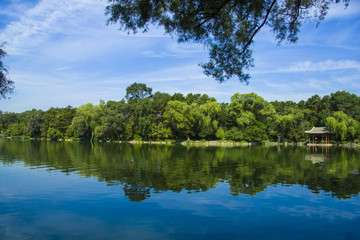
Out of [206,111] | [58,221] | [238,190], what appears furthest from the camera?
[206,111]

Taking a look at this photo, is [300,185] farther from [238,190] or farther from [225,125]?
[225,125]

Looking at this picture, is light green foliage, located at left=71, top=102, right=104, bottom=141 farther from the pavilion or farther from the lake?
the lake

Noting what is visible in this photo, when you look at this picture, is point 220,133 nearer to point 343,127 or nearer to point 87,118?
point 343,127

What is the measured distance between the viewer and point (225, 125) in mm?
60062

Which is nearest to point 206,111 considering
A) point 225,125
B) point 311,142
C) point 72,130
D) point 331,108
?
point 225,125

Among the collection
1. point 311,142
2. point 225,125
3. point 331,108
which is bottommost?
point 311,142

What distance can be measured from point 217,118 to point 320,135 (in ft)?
80.2

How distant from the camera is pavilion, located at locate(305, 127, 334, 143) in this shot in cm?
5572

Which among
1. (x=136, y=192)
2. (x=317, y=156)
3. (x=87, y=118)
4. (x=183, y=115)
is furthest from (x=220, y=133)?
(x=136, y=192)

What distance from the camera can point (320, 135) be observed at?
5809 cm

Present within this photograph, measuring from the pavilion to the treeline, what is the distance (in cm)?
192

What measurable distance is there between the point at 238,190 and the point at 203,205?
9.30ft

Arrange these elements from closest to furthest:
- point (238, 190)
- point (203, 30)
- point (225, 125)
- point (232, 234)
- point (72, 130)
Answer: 1. point (232, 234)
2. point (203, 30)
3. point (238, 190)
4. point (225, 125)
5. point (72, 130)

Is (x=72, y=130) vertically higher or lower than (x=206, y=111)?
lower
